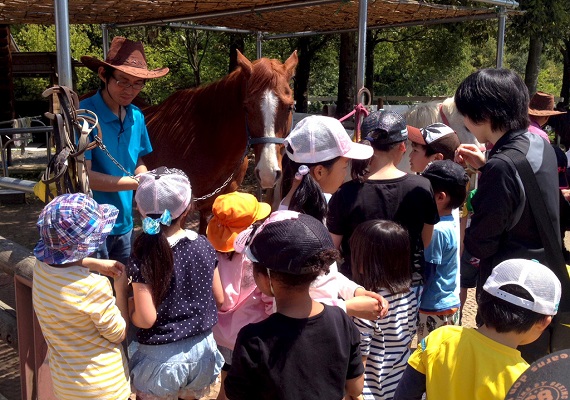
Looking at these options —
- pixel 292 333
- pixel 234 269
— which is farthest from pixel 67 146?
pixel 292 333

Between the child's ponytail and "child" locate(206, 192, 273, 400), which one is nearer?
the child's ponytail

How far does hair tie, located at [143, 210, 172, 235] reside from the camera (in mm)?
2168

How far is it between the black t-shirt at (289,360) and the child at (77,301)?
0.72 m

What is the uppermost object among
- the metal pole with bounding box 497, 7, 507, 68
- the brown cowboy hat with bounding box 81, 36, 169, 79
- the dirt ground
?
the metal pole with bounding box 497, 7, 507, 68

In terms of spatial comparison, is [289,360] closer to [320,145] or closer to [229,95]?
[320,145]

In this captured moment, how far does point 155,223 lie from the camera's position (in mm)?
2186

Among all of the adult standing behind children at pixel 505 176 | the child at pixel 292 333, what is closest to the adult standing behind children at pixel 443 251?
the adult standing behind children at pixel 505 176

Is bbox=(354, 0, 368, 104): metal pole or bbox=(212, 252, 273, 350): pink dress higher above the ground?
bbox=(354, 0, 368, 104): metal pole

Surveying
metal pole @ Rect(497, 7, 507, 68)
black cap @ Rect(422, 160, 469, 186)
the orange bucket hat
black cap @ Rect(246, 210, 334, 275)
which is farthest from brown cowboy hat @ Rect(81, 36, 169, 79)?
metal pole @ Rect(497, 7, 507, 68)

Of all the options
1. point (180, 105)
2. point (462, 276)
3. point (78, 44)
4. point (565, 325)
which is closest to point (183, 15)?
point (180, 105)

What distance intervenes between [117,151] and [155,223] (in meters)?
1.29

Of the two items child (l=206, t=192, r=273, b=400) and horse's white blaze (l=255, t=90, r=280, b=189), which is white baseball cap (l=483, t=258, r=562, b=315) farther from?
A: horse's white blaze (l=255, t=90, r=280, b=189)

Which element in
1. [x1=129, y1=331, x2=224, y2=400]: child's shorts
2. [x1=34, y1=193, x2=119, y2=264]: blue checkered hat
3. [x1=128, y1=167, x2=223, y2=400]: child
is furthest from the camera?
[x1=129, y1=331, x2=224, y2=400]: child's shorts

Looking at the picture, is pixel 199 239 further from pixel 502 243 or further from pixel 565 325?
pixel 565 325
